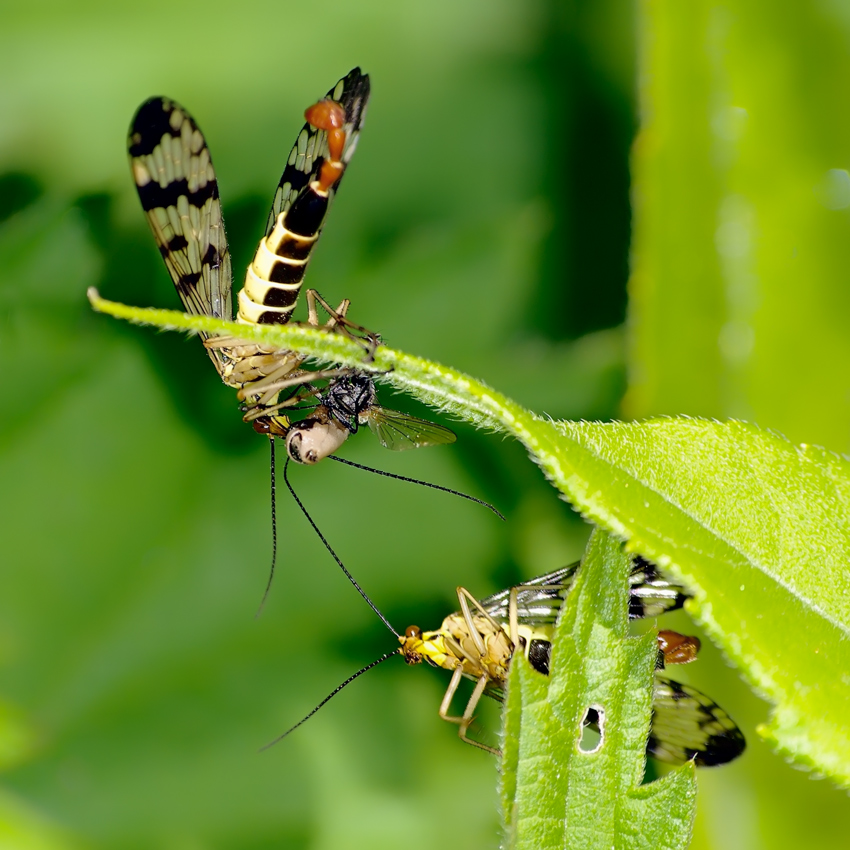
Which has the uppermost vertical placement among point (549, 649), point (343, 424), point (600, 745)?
point (343, 424)

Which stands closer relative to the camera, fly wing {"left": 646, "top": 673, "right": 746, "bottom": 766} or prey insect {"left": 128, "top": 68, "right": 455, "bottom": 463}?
prey insect {"left": 128, "top": 68, "right": 455, "bottom": 463}

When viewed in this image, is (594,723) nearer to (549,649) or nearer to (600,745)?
(600,745)

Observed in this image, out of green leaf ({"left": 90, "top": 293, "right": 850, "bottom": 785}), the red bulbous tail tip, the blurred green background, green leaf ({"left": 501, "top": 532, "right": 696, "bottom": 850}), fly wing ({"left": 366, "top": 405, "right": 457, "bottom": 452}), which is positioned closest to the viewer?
green leaf ({"left": 90, "top": 293, "right": 850, "bottom": 785})

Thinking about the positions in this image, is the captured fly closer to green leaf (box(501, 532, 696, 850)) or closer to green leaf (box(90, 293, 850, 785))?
green leaf (box(90, 293, 850, 785))

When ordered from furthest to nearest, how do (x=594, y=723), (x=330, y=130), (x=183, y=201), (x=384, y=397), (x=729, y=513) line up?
(x=384, y=397)
(x=183, y=201)
(x=330, y=130)
(x=594, y=723)
(x=729, y=513)

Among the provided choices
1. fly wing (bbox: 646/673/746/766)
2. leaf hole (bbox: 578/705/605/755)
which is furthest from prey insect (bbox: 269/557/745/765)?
leaf hole (bbox: 578/705/605/755)

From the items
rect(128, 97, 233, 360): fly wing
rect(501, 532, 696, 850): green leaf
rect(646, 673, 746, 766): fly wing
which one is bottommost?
rect(501, 532, 696, 850): green leaf

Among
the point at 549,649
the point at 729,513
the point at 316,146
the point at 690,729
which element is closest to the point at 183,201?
the point at 316,146
